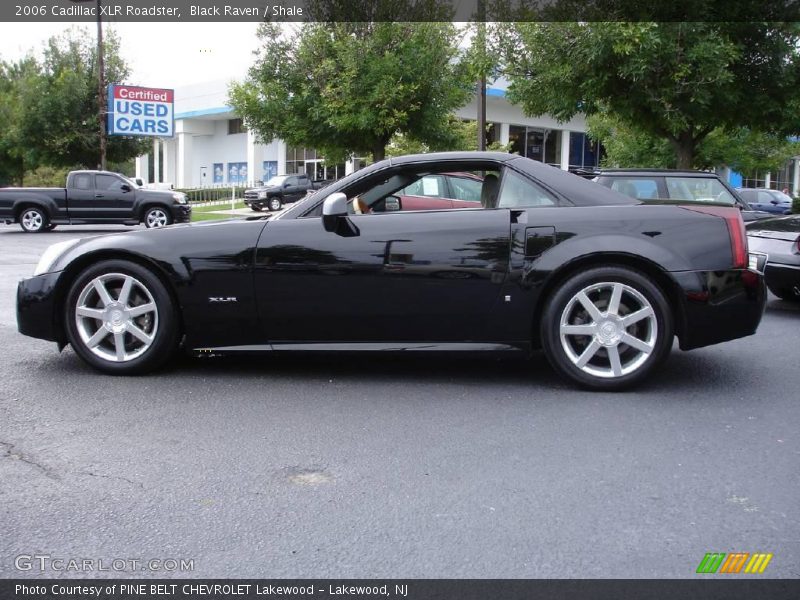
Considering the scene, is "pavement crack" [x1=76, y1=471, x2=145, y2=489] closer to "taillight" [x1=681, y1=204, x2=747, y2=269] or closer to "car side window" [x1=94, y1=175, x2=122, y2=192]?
"taillight" [x1=681, y1=204, x2=747, y2=269]

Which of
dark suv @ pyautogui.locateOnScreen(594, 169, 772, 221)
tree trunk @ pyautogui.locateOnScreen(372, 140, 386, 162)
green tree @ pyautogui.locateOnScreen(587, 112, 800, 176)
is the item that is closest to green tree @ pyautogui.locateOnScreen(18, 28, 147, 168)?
tree trunk @ pyautogui.locateOnScreen(372, 140, 386, 162)

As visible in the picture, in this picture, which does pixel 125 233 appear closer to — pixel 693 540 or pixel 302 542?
pixel 302 542

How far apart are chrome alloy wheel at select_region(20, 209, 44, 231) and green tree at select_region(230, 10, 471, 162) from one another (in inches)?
243

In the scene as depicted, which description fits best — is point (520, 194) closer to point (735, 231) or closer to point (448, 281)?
point (448, 281)

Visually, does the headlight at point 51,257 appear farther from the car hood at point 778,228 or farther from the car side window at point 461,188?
the car hood at point 778,228

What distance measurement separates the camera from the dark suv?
34.1 feet

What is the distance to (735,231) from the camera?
4.80 m

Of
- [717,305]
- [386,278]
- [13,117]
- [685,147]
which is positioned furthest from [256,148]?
[717,305]

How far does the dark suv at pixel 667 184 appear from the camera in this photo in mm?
10406

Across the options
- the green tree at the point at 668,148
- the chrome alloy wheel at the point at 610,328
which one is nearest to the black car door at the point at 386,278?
the chrome alloy wheel at the point at 610,328

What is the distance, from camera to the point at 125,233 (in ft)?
16.7

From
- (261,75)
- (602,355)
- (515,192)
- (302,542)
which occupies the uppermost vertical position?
(261,75)

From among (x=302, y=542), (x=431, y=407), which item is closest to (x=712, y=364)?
(x=431, y=407)

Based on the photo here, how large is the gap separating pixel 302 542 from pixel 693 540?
Answer: 141 centimetres
